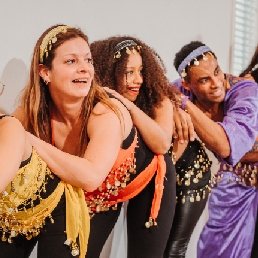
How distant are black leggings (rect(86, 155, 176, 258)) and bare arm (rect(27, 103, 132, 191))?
363mm

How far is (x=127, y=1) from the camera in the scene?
2408mm

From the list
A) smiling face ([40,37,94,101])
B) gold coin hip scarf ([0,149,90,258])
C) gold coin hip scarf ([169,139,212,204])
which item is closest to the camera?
gold coin hip scarf ([0,149,90,258])

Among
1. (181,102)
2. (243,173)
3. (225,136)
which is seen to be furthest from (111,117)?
(243,173)

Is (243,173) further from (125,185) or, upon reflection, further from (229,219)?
(125,185)

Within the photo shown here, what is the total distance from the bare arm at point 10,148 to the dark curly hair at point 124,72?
64cm

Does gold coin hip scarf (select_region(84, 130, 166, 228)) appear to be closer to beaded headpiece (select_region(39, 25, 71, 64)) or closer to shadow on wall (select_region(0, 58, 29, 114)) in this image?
beaded headpiece (select_region(39, 25, 71, 64))

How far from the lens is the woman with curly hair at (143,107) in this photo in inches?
71.8

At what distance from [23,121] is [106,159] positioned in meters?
0.40

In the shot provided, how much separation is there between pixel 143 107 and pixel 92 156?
1.76 feet

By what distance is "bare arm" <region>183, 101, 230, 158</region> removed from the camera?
2090 mm

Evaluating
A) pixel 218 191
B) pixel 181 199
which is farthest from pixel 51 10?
pixel 218 191

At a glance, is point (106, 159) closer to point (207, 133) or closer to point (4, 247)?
point (4, 247)

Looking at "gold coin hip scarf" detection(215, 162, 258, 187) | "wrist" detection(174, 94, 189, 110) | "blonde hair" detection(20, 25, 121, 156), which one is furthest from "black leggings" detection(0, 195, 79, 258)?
"gold coin hip scarf" detection(215, 162, 258, 187)

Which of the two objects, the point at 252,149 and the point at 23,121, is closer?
the point at 23,121
